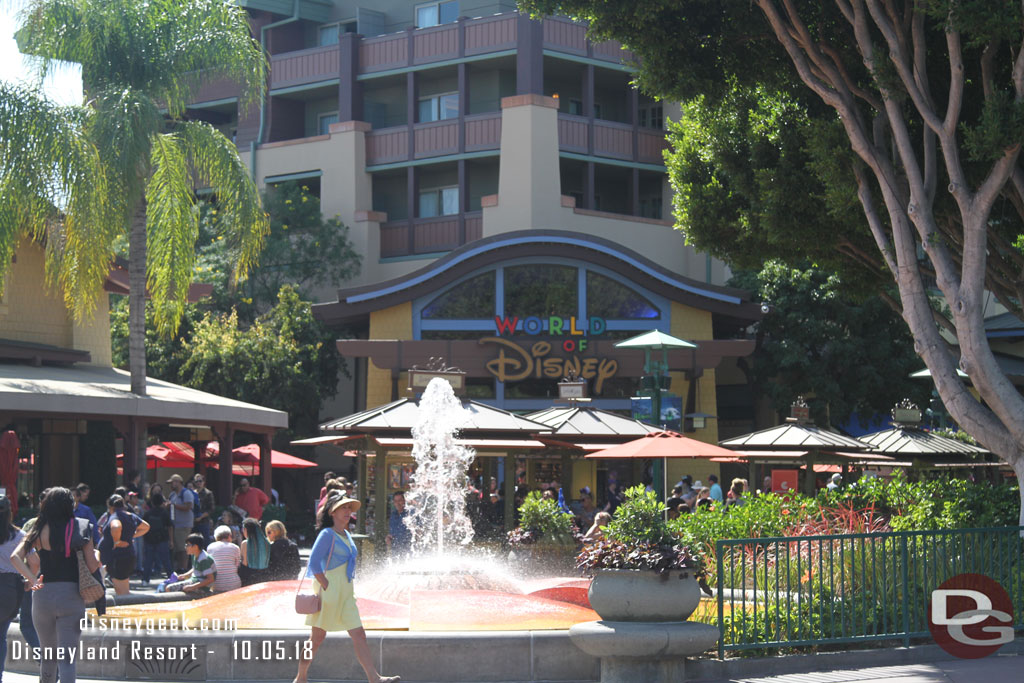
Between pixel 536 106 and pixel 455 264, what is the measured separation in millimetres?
6778

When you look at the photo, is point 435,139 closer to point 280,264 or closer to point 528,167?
point 528,167

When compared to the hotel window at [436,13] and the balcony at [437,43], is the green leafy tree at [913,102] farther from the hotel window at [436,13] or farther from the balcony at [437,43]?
the hotel window at [436,13]

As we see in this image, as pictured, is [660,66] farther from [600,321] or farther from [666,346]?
[600,321]

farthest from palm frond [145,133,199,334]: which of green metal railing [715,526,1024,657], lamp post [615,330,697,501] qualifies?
green metal railing [715,526,1024,657]

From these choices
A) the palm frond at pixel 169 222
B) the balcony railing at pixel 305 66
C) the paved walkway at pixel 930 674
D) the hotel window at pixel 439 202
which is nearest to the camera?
the paved walkway at pixel 930 674

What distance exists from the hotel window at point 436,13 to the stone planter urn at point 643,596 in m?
33.9

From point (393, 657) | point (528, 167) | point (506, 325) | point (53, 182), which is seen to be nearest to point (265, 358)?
point (506, 325)

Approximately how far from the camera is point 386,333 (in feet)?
112

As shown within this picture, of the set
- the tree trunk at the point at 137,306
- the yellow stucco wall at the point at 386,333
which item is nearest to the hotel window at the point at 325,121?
the yellow stucco wall at the point at 386,333

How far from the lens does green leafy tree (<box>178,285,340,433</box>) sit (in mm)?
35281

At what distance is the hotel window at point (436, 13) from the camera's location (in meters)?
42.1

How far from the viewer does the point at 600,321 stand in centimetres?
3378

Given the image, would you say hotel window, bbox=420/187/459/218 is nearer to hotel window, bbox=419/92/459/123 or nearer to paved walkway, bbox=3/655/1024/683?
hotel window, bbox=419/92/459/123

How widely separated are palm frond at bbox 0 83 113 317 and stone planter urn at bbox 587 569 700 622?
15.3m
